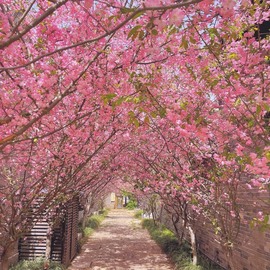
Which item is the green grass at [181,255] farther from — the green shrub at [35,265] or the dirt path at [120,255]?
the green shrub at [35,265]

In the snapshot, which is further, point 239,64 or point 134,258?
point 134,258

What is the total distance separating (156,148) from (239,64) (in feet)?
17.4

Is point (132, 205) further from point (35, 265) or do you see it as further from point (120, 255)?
point (35, 265)

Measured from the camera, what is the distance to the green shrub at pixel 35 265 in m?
8.24

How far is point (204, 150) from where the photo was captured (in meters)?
6.91

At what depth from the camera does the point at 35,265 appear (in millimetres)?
8539

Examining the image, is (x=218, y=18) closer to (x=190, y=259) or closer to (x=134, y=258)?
(x=190, y=259)

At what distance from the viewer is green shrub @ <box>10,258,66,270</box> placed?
8239mm

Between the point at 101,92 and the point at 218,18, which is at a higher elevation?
the point at 218,18

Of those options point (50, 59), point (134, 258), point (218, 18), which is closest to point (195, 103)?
point (218, 18)

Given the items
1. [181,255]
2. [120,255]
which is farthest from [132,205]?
[181,255]

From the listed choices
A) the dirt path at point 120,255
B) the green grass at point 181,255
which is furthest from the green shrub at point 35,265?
the green grass at point 181,255

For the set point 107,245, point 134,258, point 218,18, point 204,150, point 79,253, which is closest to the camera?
point 218,18

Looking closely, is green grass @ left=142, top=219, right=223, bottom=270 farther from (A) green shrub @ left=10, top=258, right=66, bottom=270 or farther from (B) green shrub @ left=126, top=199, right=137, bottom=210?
(B) green shrub @ left=126, top=199, right=137, bottom=210
